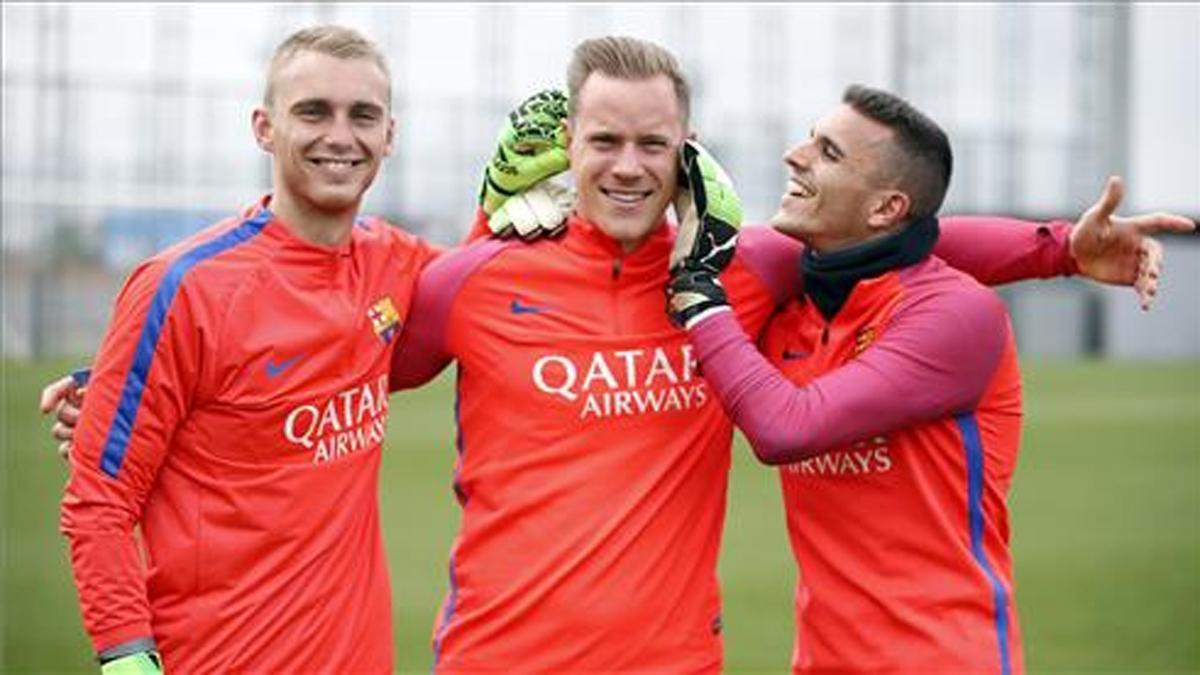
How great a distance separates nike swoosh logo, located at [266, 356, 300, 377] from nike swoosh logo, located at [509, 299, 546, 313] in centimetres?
50

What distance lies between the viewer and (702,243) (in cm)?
338

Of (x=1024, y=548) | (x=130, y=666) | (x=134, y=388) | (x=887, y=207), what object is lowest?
(x=1024, y=548)

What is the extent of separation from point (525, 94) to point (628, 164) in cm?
2708

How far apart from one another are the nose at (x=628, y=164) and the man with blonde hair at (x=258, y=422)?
53cm

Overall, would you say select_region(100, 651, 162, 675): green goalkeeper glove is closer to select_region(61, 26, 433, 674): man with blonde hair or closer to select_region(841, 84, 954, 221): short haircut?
select_region(61, 26, 433, 674): man with blonde hair

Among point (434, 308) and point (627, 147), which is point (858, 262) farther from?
point (434, 308)

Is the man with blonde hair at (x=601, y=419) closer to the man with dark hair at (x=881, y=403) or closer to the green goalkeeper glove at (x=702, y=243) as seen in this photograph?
the green goalkeeper glove at (x=702, y=243)

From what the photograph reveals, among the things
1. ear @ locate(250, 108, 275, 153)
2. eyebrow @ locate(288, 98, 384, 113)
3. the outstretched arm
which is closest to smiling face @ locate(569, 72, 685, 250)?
eyebrow @ locate(288, 98, 384, 113)

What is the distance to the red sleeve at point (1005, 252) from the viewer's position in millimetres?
3822

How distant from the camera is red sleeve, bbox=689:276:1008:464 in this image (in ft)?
10.7

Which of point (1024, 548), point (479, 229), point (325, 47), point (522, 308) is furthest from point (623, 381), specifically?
point (1024, 548)

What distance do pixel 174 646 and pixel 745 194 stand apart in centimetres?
2653

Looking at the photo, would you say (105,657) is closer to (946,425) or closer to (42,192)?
(946,425)

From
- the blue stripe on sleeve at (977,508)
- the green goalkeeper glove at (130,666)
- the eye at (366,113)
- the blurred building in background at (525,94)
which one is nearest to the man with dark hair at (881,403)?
the blue stripe on sleeve at (977,508)
